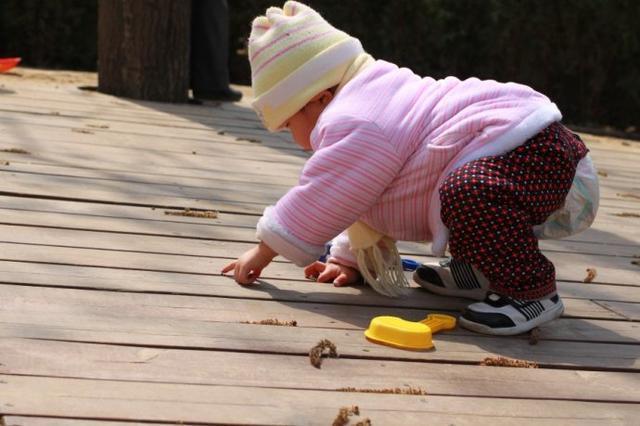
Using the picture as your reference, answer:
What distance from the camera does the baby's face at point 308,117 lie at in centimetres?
272

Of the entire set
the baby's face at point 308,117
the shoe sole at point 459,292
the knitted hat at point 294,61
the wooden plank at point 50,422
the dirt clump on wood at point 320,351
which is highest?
the knitted hat at point 294,61

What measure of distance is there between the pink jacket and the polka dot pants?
0.15ft

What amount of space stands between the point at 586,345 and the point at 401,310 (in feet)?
1.46

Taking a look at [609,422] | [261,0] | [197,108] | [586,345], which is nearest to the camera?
[609,422]

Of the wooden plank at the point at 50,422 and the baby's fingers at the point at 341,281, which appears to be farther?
the baby's fingers at the point at 341,281

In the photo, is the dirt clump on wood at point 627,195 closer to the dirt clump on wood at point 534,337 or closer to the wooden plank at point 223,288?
the wooden plank at point 223,288

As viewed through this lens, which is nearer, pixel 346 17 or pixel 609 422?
pixel 609 422

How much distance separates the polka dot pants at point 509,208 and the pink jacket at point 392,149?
5cm

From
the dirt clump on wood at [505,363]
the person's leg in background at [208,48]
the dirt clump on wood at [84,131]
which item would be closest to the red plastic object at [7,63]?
the person's leg in background at [208,48]

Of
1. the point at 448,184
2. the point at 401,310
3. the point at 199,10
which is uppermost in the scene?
the point at 448,184

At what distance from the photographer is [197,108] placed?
244 inches

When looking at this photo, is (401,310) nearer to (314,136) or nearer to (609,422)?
(314,136)

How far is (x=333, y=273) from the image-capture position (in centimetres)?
282

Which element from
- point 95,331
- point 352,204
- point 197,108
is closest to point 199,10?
point 197,108
